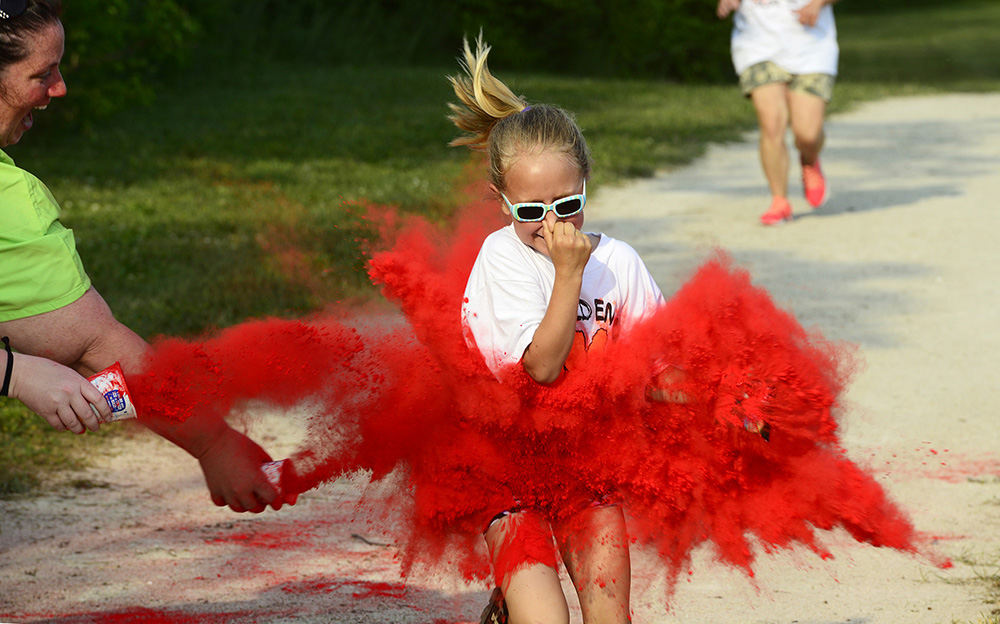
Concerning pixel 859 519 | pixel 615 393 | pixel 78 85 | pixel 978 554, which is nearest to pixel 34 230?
pixel 615 393

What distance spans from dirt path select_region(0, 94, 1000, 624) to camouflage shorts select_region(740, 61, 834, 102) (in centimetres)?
119

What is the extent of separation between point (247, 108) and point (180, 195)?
19.0 ft

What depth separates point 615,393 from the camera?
260 cm

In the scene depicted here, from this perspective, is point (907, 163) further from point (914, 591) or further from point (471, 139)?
point (471, 139)

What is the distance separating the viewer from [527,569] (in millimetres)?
2629

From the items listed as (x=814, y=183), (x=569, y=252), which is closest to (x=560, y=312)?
(x=569, y=252)

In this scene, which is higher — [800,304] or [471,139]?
[471,139]

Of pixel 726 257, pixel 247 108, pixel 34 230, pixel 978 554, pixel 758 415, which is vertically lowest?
pixel 247 108

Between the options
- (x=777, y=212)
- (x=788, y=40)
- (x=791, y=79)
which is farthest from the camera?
(x=777, y=212)

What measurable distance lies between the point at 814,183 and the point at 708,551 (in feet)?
17.5

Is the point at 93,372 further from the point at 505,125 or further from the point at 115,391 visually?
the point at 505,125

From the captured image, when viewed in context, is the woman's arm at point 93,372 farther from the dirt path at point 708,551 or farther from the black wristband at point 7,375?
the dirt path at point 708,551

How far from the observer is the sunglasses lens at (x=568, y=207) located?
8.88 ft

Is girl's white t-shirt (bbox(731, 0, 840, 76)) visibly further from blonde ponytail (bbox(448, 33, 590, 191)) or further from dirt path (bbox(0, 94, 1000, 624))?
blonde ponytail (bbox(448, 33, 590, 191))
